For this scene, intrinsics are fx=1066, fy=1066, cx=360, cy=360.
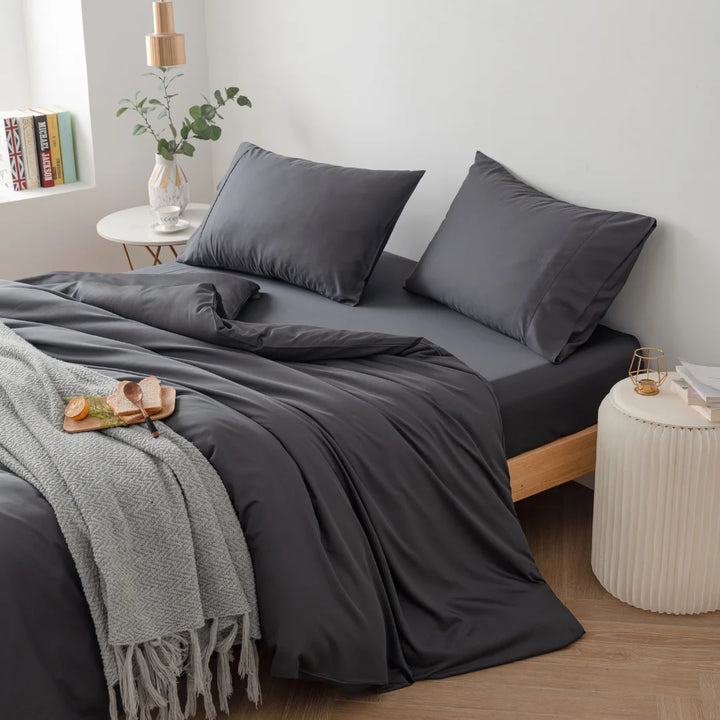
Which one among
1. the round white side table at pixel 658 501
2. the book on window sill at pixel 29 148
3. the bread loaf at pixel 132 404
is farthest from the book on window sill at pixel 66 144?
the round white side table at pixel 658 501

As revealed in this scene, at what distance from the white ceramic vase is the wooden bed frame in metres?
1.82

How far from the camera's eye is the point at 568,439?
277 centimetres

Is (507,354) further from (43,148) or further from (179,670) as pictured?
(43,148)

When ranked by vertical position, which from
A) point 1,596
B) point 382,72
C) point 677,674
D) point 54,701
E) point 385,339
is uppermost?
point 382,72

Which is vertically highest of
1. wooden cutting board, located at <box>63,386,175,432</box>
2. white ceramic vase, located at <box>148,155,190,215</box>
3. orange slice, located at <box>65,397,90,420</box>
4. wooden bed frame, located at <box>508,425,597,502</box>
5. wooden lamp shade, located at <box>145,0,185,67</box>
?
wooden lamp shade, located at <box>145,0,185,67</box>

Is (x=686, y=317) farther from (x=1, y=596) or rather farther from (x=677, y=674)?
(x=1, y=596)

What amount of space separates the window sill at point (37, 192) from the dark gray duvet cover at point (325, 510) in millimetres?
1343

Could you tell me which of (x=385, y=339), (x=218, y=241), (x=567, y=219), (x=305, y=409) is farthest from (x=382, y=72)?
(x=305, y=409)

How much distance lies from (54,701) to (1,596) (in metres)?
0.22

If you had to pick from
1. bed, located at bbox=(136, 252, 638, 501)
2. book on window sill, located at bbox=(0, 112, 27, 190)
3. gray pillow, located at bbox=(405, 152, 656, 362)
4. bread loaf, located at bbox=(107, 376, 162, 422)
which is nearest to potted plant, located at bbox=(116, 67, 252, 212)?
book on window sill, located at bbox=(0, 112, 27, 190)

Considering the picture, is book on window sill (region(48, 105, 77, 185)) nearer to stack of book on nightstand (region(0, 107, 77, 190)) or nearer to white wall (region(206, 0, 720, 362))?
stack of book on nightstand (region(0, 107, 77, 190))

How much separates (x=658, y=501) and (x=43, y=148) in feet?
9.29

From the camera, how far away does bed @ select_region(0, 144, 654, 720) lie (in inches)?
84.0

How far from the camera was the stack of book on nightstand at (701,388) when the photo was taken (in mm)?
2430
